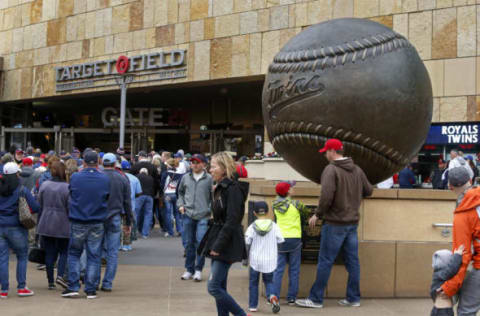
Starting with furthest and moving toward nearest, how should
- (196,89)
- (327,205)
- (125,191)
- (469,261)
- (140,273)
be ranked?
(196,89) < (140,273) < (125,191) < (327,205) < (469,261)

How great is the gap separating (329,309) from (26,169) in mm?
5523

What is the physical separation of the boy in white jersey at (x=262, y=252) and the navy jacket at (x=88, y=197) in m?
1.84

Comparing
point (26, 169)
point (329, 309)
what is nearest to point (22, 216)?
point (26, 169)

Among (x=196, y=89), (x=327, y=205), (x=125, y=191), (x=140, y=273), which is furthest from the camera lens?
(x=196, y=89)

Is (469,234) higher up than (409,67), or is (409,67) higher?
(409,67)

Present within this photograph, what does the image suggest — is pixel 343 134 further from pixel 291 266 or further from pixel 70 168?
pixel 70 168

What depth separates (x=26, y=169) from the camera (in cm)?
934

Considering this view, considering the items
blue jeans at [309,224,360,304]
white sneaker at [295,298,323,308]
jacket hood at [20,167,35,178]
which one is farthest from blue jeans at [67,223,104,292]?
jacket hood at [20,167,35,178]

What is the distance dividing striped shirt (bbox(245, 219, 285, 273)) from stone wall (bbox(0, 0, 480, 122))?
42.4 ft

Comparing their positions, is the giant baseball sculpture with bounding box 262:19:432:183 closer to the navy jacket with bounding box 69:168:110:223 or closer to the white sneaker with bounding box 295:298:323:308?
the white sneaker with bounding box 295:298:323:308

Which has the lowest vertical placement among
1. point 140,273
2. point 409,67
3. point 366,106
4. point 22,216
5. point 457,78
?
point 140,273

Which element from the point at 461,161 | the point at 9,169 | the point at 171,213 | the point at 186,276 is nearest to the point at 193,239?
the point at 186,276

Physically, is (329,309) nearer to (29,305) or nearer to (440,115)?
(29,305)

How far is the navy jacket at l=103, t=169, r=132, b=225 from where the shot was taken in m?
7.39
